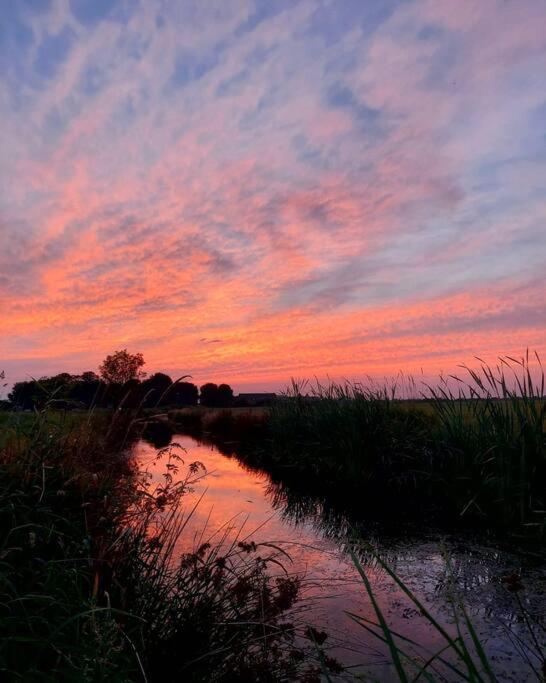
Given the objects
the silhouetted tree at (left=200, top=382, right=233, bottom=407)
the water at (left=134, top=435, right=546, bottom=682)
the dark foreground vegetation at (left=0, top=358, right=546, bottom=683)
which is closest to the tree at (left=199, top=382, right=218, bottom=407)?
the silhouetted tree at (left=200, top=382, right=233, bottom=407)

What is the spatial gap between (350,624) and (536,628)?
5.01 ft

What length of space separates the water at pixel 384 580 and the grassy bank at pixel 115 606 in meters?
0.47

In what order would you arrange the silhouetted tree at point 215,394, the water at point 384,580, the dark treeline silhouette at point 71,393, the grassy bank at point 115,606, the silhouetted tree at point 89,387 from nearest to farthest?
the grassy bank at point 115,606 → the water at point 384,580 → the dark treeline silhouette at point 71,393 → the silhouetted tree at point 89,387 → the silhouetted tree at point 215,394

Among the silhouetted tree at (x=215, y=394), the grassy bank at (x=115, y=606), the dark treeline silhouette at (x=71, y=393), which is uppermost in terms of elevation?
the silhouetted tree at (x=215, y=394)

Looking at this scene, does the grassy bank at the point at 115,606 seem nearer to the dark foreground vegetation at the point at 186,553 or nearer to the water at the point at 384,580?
the dark foreground vegetation at the point at 186,553

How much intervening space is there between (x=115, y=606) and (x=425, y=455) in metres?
7.74

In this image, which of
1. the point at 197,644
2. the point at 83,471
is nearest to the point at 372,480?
the point at 83,471

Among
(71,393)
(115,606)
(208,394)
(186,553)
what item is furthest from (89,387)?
(208,394)

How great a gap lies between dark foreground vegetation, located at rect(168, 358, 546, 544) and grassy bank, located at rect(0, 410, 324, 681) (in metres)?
1.49

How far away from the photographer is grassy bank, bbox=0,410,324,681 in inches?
122

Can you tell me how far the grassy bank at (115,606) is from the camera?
122 inches

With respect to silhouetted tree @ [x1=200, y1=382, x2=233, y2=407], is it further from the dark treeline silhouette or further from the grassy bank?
the grassy bank

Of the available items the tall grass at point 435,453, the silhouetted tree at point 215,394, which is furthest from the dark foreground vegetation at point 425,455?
the silhouetted tree at point 215,394

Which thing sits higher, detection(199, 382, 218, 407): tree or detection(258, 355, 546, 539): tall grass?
detection(199, 382, 218, 407): tree
